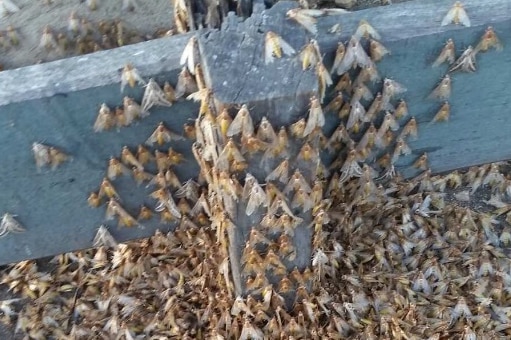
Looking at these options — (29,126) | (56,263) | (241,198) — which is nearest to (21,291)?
(56,263)

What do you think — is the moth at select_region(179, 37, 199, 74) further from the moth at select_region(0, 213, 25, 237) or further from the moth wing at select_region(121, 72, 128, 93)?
the moth at select_region(0, 213, 25, 237)

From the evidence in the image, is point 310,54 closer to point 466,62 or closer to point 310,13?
point 310,13

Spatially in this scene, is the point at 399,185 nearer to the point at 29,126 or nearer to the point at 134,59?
the point at 134,59

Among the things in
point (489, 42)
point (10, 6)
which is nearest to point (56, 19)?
point (10, 6)

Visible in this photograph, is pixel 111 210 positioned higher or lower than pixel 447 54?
lower

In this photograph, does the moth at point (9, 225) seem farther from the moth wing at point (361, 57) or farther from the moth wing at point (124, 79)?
the moth wing at point (361, 57)
